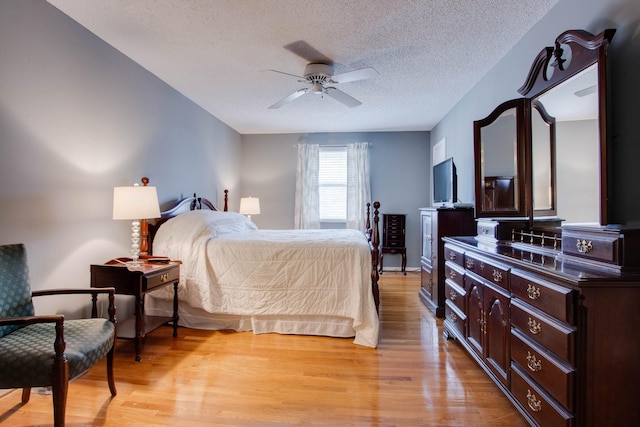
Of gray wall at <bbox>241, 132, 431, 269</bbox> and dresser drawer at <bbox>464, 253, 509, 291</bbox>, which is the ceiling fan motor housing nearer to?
dresser drawer at <bbox>464, 253, 509, 291</bbox>

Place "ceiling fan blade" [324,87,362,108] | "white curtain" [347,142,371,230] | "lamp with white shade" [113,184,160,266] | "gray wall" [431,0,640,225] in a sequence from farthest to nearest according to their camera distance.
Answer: "white curtain" [347,142,371,230], "ceiling fan blade" [324,87,362,108], "lamp with white shade" [113,184,160,266], "gray wall" [431,0,640,225]

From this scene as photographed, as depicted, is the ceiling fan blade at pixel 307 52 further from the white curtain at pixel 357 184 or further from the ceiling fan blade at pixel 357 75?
the white curtain at pixel 357 184

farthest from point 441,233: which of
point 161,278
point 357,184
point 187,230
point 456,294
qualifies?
point 161,278

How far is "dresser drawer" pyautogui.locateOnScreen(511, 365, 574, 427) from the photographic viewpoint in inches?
50.2

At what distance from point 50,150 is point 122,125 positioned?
75 cm

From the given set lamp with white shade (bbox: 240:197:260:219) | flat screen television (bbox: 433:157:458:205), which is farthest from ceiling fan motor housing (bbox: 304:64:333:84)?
lamp with white shade (bbox: 240:197:260:219)

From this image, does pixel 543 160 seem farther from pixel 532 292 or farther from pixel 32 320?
pixel 32 320

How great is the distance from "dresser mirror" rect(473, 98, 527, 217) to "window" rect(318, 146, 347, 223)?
10.5 ft

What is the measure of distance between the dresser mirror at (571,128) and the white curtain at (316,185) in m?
3.46

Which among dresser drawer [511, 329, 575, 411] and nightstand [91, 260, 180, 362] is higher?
nightstand [91, 260, 180, 362]

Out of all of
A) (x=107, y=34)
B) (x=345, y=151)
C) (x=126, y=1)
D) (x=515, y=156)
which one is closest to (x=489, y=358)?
(x=515, y=156)

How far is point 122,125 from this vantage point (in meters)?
2.83

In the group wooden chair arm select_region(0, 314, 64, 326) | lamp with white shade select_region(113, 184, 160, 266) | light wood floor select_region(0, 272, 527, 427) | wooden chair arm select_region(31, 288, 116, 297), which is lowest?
light wood floor select_region(0, 272, 527, 427)

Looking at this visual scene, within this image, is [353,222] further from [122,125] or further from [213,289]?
[122,125]
